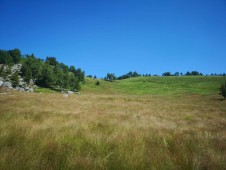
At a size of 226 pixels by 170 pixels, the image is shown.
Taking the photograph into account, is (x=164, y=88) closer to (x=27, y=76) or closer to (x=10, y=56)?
(x=27, y=76)

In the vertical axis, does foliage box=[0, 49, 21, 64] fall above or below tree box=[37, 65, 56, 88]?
above

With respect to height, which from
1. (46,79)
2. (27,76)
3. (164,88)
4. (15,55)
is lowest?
(164,88)

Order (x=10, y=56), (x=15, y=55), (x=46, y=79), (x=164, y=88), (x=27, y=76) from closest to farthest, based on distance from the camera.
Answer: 1. (x=27, y=76)
2. (x=46, y=79)
3. (x=10, y=56)
4. (x=164, y=88)
5. (x=15, y=55)

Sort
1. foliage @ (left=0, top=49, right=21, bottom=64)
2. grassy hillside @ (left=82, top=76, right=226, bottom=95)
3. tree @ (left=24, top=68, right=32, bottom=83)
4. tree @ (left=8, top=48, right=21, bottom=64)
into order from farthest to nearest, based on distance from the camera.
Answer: tree @ (left=8, top=48, right=21, bottom=64), foliage @ (left=0, top=49, right=21, bottom=64), grassy hillside @ (left=82, top=76, right=226, bottom=95), tree @ (left=24, top=68, right=32, bottom=83)

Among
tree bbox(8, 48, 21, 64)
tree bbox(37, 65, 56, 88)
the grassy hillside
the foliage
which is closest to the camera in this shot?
tree bbox(37, 65, 56, 88)

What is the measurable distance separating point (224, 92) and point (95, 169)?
5811cm

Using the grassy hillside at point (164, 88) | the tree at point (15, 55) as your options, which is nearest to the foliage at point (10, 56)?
the tree at point (15, 55)

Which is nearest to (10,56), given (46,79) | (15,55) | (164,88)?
(15,55)

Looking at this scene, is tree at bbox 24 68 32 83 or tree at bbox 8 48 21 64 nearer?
tree at bbox 24 68 32 83

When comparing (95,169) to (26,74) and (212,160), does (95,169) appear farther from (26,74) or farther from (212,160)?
(26,74)

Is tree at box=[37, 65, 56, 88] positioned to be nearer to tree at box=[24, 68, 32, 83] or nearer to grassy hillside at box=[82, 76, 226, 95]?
tree at box=[24, 68, 32, 83]

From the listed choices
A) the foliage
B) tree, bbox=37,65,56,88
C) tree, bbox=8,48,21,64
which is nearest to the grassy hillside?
tree, bbox=37,65,56,88

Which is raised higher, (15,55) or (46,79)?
(15,55)

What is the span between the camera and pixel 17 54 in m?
111
